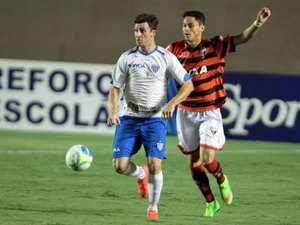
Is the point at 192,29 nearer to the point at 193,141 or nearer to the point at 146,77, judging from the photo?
the point at 146,77

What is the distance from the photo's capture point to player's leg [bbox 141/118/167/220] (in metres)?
9.71

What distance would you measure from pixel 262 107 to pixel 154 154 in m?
9.81

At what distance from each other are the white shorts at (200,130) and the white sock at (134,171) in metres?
0.52

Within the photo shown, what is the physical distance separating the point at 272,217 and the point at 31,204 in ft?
7.96

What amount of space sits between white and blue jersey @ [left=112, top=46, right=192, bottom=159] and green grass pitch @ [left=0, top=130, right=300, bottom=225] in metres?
0.71

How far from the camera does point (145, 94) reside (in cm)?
980

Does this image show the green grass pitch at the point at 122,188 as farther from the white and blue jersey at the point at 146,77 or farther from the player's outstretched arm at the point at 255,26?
the player's outstretched arm at the point at 255,26

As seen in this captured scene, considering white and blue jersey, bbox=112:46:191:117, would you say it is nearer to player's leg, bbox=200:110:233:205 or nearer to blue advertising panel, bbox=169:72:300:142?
player's leg, bbox=200:110:233:205

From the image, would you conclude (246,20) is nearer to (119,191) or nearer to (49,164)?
(49,164)

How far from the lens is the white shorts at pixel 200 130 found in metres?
10.3

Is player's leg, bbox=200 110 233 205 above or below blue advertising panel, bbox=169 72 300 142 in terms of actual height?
above

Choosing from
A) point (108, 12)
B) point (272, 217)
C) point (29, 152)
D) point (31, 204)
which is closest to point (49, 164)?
point (29, 152)

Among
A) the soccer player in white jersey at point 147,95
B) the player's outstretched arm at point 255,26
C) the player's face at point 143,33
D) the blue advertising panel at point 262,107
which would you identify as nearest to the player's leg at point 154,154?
the soccer player in white jersey at point 147,95

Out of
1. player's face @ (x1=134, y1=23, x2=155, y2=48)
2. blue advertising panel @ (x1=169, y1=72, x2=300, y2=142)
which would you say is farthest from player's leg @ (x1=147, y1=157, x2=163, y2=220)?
blue advertising panel @ (x1=169, y1=72, x2=300, y2=142)
